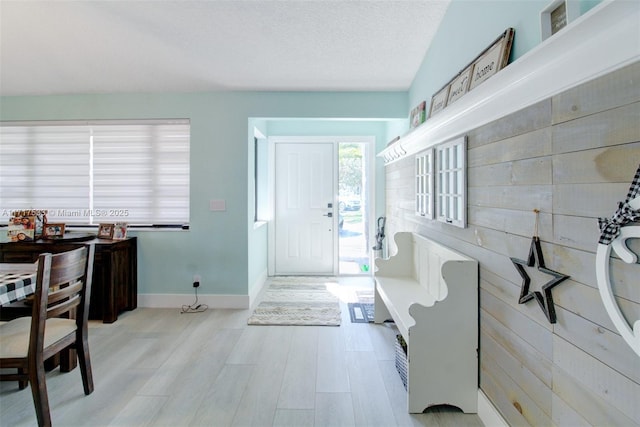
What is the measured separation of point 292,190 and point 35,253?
9.56ft

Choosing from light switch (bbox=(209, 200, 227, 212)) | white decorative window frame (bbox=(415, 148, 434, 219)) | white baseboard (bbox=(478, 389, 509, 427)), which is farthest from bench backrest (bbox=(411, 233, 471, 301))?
light switch (bbox=(209, 200, 227, 212))

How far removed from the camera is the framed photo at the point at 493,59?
56.5 inches

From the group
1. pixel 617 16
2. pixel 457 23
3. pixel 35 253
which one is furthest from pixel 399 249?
pixel 35 253

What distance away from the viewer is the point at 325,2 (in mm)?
2004

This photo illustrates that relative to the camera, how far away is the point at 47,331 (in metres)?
1.76

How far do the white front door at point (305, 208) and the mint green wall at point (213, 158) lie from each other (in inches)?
48.1

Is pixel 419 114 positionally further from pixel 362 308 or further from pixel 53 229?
pixel 53 229

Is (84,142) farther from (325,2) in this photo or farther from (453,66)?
(453,66)

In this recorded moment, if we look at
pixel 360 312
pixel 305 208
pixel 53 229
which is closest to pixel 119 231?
pixel 53 229

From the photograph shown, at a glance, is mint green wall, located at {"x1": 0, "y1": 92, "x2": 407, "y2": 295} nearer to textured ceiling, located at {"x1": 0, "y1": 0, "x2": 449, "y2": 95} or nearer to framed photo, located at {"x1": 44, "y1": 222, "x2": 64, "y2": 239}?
textured ceiling, located at {"x1": 0, "y1": 0, "x2": 449, "y2": 95}

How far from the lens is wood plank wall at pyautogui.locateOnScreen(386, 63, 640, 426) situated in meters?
0.87

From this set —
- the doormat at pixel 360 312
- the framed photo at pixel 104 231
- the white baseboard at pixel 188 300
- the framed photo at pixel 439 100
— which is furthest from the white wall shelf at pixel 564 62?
the framed photo at pixel 104 231

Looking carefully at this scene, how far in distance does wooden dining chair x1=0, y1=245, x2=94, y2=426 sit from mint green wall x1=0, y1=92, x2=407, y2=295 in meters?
1.46

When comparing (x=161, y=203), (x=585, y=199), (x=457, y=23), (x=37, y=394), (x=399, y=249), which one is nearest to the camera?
(x=585, y=199)
